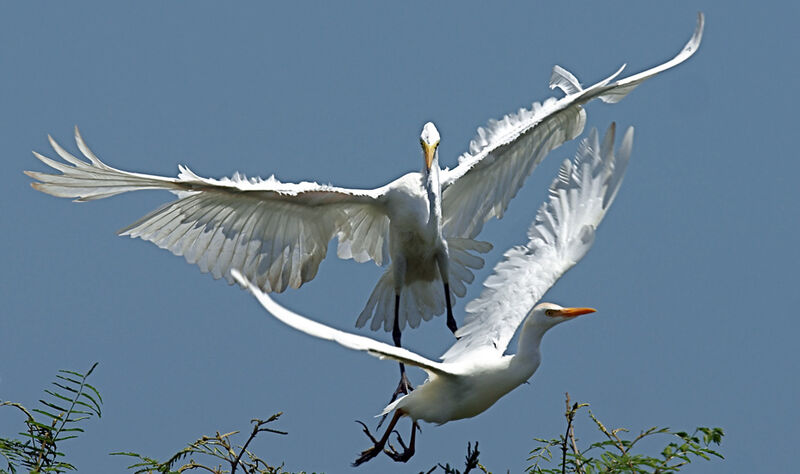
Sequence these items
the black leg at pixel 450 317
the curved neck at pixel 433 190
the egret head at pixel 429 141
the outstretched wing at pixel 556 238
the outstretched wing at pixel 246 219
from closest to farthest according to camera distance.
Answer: the outstretched wing at pixel 556 238, the outstretched wing at pixel 246 219, the egret head at pixel 429 141, the curved neck at pixel 433 190, the black leg at pixel 450 317

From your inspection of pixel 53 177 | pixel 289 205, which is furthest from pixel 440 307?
pixel 53 177

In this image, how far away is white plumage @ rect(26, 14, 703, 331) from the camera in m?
8.05

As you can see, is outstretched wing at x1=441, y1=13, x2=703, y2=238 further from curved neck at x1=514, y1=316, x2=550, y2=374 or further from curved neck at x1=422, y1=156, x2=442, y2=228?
curved neck at x1=514, y1=316, x2=550, y2=374

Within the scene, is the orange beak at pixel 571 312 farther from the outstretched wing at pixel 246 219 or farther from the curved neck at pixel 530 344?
the outstretched wing at pixel 246 219

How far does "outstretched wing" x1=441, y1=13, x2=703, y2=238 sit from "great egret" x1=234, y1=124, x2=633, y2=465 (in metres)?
1.08

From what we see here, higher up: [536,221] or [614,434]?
[536,221]

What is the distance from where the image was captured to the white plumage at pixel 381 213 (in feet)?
26.4

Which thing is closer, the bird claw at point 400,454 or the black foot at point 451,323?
the bird claw at point 400,454

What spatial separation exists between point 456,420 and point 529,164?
2.63m

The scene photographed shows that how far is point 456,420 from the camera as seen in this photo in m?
6.91

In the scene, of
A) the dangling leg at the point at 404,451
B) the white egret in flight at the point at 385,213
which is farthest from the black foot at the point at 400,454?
the white egret in flight at the point at 385,213

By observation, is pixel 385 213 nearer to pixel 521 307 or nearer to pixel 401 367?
pixel 401 367

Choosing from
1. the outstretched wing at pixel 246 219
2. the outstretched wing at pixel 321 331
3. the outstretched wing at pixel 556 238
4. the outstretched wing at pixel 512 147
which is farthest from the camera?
the outstretched wing at pixel 512 147

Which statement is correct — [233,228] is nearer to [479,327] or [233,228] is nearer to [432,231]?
[432,231]
